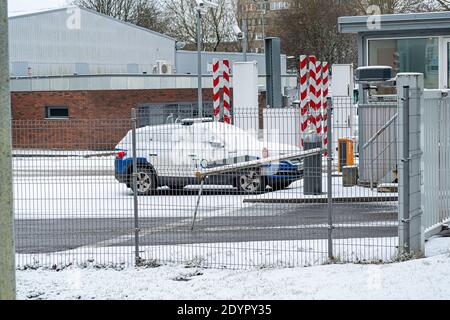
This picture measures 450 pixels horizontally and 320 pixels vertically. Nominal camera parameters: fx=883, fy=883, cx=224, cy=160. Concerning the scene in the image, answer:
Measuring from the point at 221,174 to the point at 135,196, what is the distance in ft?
4.35

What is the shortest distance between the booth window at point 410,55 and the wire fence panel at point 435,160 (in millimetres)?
8125

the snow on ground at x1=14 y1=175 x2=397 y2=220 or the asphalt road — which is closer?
the snow on ground at x1=14 y1=175 x2=397 y2=220

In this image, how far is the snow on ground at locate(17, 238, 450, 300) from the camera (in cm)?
848

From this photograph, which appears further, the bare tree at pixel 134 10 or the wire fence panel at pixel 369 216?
the bare tree at pixel 134 10

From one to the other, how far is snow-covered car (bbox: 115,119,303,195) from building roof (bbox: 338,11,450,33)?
24.4 ft

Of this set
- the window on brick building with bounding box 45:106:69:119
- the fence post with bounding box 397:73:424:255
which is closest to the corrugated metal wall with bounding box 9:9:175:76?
the window on brick building with bounding box 45:106:69:119

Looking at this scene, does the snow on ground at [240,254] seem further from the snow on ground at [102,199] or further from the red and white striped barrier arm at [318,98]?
the red and white striped barrier arm at [318,98]

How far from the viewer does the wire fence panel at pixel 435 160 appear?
10.9 m

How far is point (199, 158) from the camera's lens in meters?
12.4

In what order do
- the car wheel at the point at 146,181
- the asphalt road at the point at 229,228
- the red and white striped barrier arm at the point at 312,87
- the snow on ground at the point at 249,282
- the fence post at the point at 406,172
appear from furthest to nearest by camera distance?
the red and white striped barrier arm at the point at 312,87
the car wheel at the point at 146,181
the asphalt road at the point at 229,228
the fence post at the point at 406,172
the snow on ground at the point at 249,282

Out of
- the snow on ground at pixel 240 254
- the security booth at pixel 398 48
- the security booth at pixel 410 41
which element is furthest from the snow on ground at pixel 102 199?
the security booth at pixel 410 41

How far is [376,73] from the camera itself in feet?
51.1

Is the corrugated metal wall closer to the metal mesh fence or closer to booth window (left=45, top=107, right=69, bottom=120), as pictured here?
booth window (left=45, top=107, right=69, bottom=120)

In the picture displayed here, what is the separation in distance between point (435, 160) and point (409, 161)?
1.03 meters
